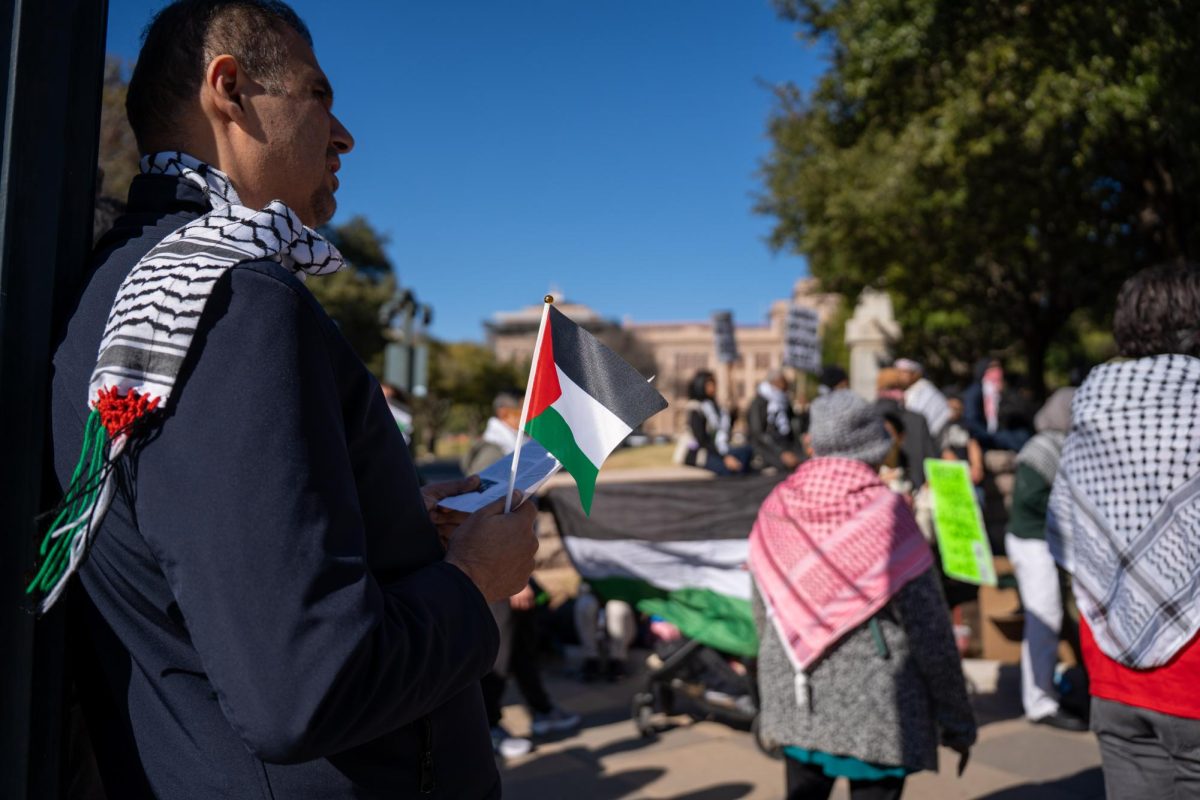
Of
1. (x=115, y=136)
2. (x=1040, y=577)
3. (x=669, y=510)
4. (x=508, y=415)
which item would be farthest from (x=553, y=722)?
(x=115, y=136)

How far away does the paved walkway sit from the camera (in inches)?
179

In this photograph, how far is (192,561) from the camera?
105 centimetres

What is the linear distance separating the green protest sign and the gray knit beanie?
2731 mm

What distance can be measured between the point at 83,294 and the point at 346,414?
0.42m

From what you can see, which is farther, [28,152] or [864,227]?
[864,227]

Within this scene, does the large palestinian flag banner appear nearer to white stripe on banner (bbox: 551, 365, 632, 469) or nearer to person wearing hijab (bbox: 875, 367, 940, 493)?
person wearing hijab (bbox: 875, 367, 940, 493)

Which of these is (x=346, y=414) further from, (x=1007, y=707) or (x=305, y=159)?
(x=1007, y=707)

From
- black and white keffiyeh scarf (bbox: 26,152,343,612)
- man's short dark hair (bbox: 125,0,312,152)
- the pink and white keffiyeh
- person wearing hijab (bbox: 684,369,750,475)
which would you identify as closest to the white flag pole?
black and white keffiyeh scarf (bbox: 26,152,343,612)

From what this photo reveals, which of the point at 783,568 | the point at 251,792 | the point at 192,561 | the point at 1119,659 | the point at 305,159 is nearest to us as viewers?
the point at 192,561

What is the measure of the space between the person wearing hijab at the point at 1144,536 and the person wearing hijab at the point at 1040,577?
3.06 m

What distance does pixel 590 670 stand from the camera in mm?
6711

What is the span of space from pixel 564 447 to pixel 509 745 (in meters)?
4.16

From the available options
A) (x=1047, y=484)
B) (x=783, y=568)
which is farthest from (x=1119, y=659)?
(x=1047, y=484)

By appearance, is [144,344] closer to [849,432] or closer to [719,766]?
[849,432]
